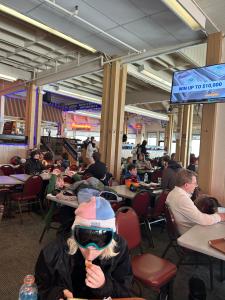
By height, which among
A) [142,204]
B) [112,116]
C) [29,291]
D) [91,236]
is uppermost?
[112,116]

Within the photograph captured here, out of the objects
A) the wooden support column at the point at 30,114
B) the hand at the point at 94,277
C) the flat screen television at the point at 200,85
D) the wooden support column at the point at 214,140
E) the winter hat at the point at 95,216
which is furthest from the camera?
the wooden support column at the point at 30,114

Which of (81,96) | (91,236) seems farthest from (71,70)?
(91,236)

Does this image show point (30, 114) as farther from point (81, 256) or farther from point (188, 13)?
point (81, 256)

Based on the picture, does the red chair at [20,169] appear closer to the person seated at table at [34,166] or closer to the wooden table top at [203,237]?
the person seated at table at [34,166]

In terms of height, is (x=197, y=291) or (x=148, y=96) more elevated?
(x=148, y=96)

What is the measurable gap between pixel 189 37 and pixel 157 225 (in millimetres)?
3735

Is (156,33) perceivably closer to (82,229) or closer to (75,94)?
(82,229)

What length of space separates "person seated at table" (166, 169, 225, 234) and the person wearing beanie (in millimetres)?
1437

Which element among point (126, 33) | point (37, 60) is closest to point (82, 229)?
point (126, 33)

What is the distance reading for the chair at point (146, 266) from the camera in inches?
74.3

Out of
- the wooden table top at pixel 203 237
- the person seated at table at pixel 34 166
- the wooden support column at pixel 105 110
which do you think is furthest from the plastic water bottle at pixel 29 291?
the wooden support column at pixel 105 110

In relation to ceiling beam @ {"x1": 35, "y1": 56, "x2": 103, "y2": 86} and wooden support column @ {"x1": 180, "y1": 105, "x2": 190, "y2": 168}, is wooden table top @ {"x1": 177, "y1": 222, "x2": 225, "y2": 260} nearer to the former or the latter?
ceiling beam @ {"x1": 35, "y1": 56, "x2": 103, "y2": 86}

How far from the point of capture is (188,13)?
364 cm

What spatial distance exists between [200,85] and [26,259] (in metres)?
3.91
